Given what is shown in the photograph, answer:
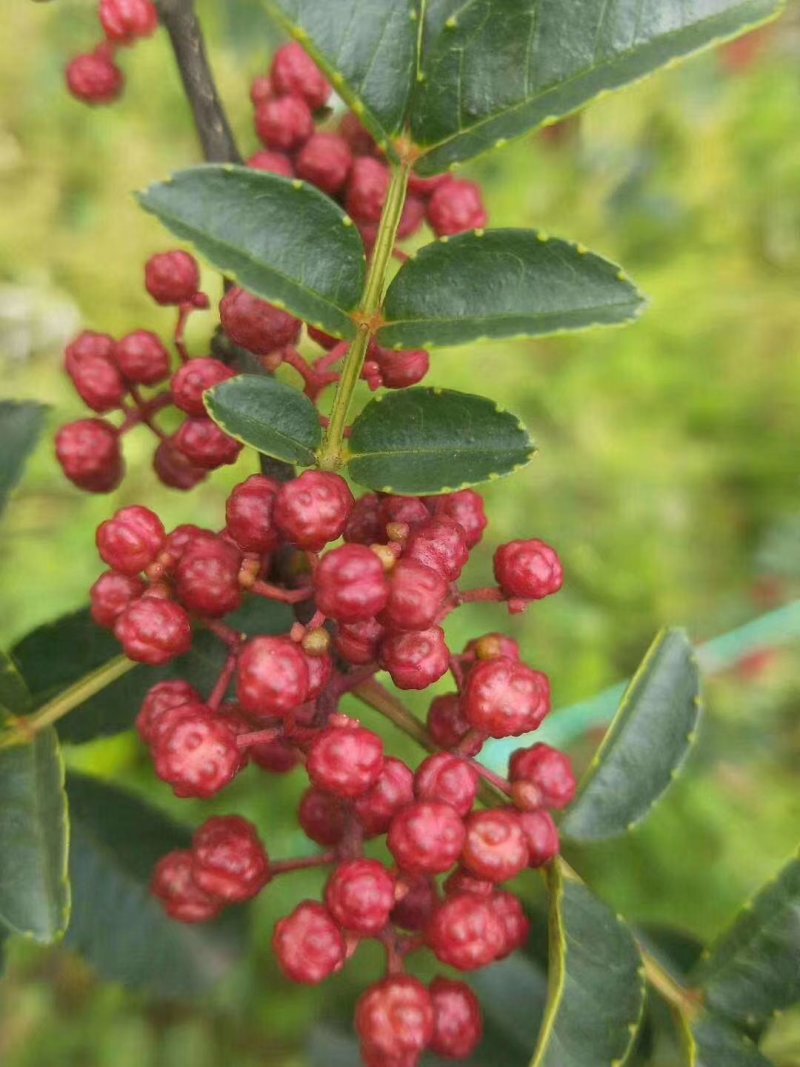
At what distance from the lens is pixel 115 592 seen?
2.62ft

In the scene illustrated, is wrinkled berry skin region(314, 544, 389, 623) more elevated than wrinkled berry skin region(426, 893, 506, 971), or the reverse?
wrinkled berry skin region(314, 544, 389, 623)

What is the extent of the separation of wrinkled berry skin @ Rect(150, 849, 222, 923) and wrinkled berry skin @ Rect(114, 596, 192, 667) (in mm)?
199

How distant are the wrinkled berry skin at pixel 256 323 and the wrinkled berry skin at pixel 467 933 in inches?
16.6

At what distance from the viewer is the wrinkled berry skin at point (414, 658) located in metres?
0.71

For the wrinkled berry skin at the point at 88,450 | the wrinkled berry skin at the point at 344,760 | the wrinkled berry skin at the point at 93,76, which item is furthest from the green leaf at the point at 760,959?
the wrinkled berry skin at the point at 93,76

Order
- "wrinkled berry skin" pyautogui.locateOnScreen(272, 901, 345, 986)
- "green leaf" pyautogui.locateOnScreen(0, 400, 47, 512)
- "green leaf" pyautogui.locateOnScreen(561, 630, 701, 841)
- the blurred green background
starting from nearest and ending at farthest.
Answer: "wrinkled berry skin" pyautogui.locateOnScreen(272, 901, 345, 986)
"green leaf" pyautogui.locateOnScreen(561, 630, 701, 841)
"green leaf" pyautogui.locateOnScreen(0, 400, 47, 512)
the blurred green background

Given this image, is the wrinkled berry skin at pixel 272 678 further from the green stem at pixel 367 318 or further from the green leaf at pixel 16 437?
the green leaf at pixel 16 437

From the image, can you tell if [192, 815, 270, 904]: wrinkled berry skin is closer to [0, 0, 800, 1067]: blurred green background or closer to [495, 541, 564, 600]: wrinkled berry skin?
[495, 541, 564, 600]: wrinkled berry skin

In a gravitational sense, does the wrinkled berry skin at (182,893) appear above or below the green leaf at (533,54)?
below

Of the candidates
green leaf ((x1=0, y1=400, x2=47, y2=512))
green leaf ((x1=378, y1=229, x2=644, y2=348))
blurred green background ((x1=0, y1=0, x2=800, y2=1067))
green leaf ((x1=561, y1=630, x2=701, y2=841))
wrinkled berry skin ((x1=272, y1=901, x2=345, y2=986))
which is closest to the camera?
green leaf ((x1=378, y1=229, x2=644, y2=348))

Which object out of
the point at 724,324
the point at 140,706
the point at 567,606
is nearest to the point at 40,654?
the point at 140,706

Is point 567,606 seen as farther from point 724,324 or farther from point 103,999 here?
point 103,999

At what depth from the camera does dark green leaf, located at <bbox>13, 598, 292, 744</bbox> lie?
0.91 meters

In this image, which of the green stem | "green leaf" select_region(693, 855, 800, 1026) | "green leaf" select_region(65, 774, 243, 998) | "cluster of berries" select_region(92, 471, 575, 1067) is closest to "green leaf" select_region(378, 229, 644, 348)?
the green stem
